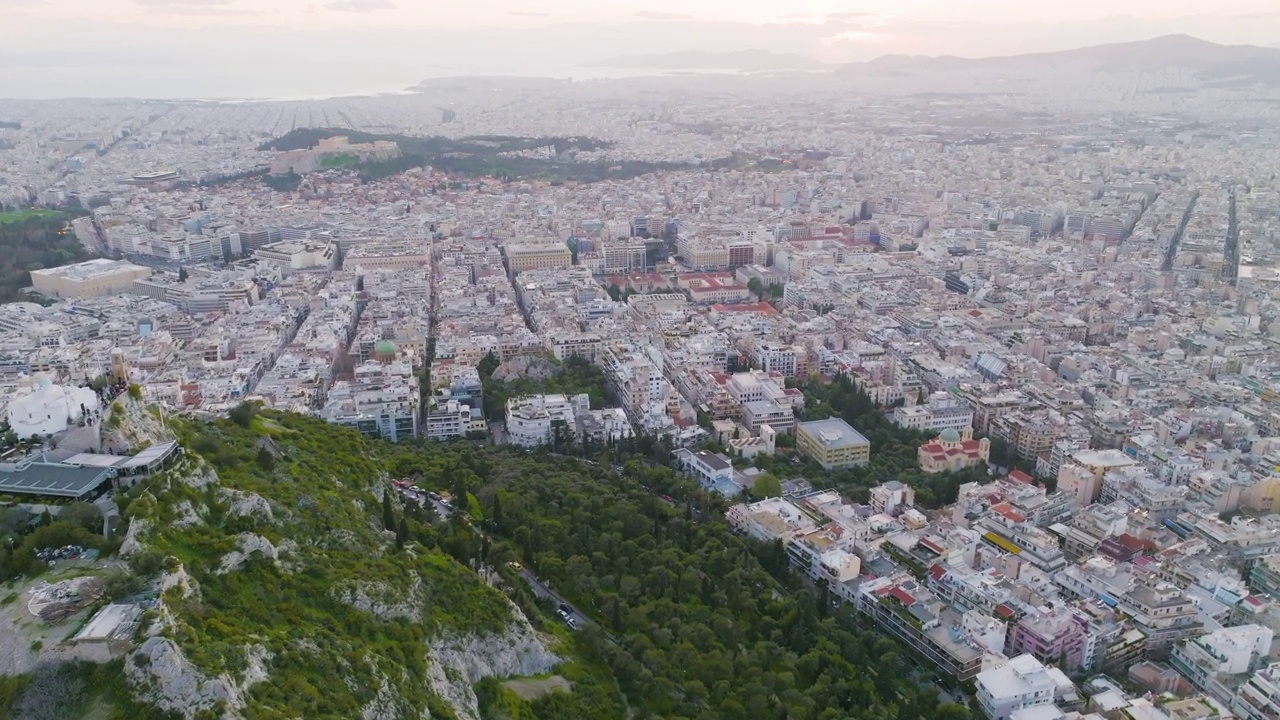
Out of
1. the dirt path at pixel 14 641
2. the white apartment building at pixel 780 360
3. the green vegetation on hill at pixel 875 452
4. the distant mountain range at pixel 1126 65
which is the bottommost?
the green vegetation on hill at pixel 875 452

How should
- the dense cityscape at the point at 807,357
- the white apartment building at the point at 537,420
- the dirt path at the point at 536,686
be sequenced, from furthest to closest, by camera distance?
the white apartment building at the point at 537,420
the dense cityscape at the point at 807,357
the dirt path at the point at 536,686

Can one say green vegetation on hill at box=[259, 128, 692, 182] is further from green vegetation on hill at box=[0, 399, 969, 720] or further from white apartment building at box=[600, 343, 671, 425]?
green vegetation on hill at box=[0, 399, 969, 720]

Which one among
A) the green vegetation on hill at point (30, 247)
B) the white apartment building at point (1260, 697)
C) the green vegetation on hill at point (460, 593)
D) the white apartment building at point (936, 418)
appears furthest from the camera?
the green vegetation on hill at point (30, 247)

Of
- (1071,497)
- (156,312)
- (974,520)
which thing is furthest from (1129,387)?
(156,312)

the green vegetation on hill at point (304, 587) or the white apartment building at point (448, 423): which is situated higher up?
the green vegetation on hill at point (304, 587)

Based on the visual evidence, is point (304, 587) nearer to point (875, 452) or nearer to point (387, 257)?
point (875, 452)

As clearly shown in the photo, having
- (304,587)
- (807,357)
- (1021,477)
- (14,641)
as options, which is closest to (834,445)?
(1021,477)

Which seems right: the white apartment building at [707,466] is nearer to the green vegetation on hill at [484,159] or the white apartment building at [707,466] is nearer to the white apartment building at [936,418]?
the white apartment building at [936,418]

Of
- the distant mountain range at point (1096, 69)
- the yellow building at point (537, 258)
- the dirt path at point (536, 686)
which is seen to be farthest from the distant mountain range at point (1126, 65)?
the dirt path at point (536, 686)
